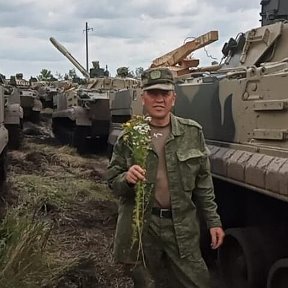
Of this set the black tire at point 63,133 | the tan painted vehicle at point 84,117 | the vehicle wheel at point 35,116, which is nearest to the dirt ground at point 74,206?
the tan painted vehicle at point 84,117

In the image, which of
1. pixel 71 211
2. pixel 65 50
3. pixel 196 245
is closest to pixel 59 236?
pixel 71 211

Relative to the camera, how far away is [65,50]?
75.8 feet

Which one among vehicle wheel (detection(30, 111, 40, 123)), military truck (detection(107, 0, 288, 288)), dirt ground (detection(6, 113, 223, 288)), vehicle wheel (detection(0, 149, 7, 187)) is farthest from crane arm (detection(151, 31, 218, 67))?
vehicle wheel (detection(30, 111, 40, 123))

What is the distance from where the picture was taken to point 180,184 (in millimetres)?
3760

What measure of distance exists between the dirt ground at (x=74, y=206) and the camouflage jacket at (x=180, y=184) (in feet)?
4.00

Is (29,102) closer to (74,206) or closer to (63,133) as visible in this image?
(63,133)

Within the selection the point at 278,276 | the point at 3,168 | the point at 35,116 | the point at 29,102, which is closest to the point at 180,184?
the point at 278,276

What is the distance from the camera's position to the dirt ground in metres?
5.31

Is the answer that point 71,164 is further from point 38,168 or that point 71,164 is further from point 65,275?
point 65,275

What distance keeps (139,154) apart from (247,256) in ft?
4.40

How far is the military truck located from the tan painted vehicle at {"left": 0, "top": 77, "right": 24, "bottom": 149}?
713 centimetres

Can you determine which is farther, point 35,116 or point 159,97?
point 35,116

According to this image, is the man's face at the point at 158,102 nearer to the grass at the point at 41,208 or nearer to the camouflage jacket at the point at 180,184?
the camouflage jacket at the point at 180,184

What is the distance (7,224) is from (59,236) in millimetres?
1341
